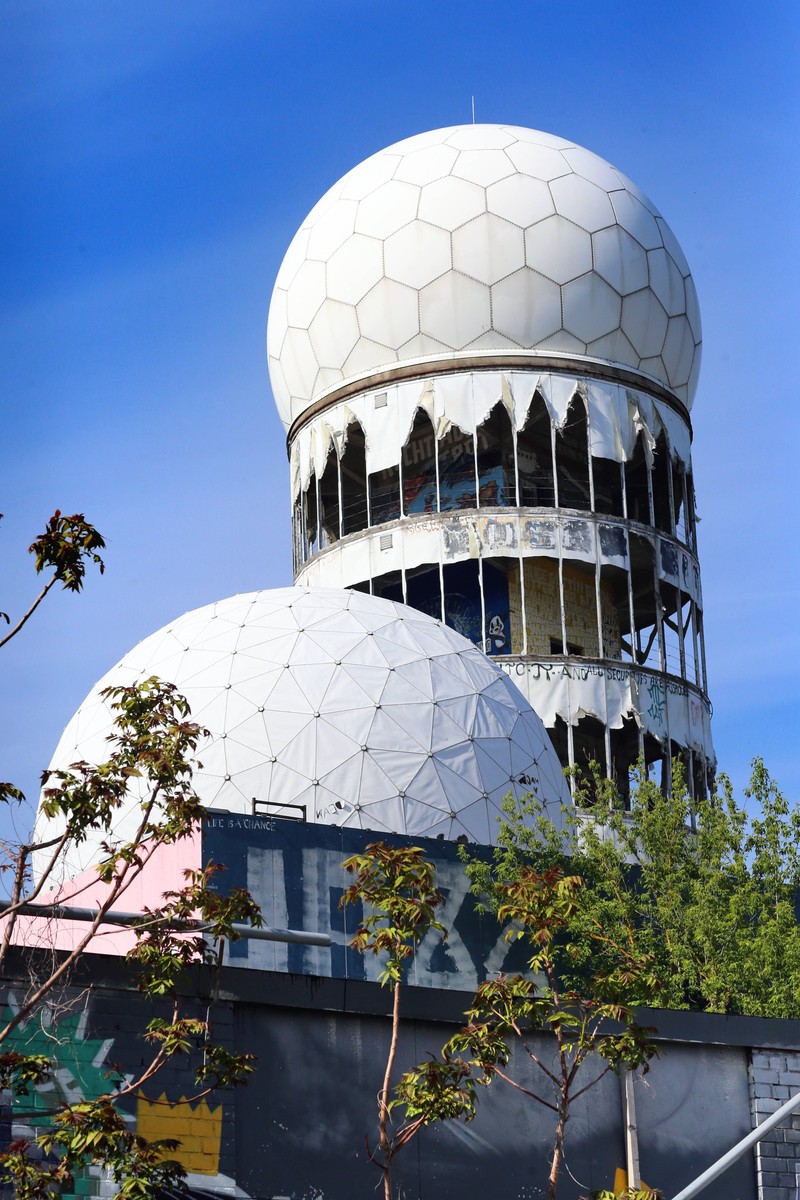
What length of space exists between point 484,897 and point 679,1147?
313 inches

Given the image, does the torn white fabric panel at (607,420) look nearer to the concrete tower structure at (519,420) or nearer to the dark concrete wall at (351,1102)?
the concrete tower structure at (519,420)

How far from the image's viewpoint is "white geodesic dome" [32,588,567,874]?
27094mm

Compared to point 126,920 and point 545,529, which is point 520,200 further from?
point 126,920

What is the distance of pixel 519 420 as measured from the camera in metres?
38.9

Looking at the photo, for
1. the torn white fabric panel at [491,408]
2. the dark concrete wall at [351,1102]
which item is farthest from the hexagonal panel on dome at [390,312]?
the dark concrete wall at [351,1102]

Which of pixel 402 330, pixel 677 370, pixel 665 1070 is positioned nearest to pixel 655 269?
pixel 677 370

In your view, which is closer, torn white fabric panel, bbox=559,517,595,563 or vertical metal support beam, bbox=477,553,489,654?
vertical metal support beam, bbox=477,553,489,654

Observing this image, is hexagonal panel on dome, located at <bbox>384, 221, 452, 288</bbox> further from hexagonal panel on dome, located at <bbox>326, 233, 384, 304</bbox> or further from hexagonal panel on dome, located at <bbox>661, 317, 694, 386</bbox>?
hexagonal panel on dome, located at <bbox>661, 317, 694, 386</bbox>

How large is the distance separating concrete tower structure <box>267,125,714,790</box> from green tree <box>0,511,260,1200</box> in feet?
78.4

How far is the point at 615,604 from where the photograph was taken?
40625mm

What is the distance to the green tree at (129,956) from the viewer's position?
39.5 feet

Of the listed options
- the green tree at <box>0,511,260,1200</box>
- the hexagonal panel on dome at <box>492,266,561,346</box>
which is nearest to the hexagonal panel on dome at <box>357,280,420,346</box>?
the hexagonal panel on dome at <box>492,266,561,346</box>

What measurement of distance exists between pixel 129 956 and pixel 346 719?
→ 1386cm

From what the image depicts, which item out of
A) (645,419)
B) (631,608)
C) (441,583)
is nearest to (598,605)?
(631,608)
